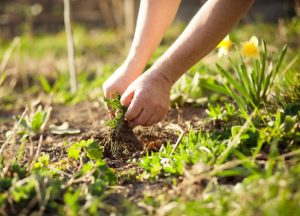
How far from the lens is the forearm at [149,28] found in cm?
214

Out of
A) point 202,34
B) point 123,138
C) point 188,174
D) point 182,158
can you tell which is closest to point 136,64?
point 123,138

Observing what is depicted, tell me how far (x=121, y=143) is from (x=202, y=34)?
62 centimetres

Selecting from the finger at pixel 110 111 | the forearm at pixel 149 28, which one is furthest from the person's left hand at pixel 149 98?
the forearm at pixel 149 28

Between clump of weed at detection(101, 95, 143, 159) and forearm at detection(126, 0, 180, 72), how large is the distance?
0.26 meters

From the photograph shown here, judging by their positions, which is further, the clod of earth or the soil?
the clod of earth

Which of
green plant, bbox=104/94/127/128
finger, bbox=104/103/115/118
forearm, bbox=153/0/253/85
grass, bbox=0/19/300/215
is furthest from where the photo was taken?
finger, bbox=104/103/115/118

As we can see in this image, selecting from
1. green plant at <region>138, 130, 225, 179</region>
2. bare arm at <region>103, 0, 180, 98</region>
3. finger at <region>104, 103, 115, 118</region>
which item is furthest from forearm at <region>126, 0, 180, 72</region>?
green plant at <region>138, 130, 225, 179</region>

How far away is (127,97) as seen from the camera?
6.15 ft

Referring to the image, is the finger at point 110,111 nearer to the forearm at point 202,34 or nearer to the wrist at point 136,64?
the wrist at point 136,64

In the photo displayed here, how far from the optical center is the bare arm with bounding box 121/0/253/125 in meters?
1.66

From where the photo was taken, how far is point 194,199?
4.88 ft

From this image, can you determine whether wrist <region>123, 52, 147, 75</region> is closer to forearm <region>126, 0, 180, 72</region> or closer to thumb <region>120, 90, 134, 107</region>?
forearm <region>126, 0, 180, 72</region>

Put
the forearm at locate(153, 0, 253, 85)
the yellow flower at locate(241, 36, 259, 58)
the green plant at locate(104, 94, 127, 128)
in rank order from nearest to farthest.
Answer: the forearm at locate(153, 0, 253, 85), the green plant at locate(104, 94, 127, 128), the yellow flower at locate(241, 36, 259, 58)

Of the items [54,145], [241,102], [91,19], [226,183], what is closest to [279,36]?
[241,102]
